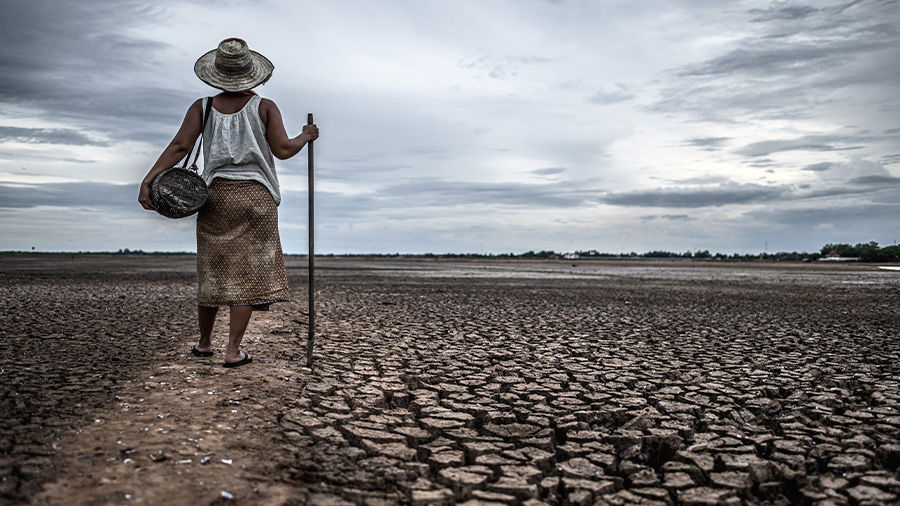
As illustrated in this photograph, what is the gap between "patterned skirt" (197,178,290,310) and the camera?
3.12 m

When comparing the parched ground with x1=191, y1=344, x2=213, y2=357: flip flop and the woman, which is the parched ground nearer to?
x1=191, y1=344, x2=213, y2=357: flip flop

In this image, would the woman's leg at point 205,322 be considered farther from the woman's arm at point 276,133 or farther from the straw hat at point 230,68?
the straw hat at point 230,68

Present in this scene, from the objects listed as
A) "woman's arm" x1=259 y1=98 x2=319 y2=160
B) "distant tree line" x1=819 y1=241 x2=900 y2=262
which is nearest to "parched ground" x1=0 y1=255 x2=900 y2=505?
"woman's arm" x1=259 y1=98 x2=319 y2=160

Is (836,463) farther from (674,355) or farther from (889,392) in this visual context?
(674,355)

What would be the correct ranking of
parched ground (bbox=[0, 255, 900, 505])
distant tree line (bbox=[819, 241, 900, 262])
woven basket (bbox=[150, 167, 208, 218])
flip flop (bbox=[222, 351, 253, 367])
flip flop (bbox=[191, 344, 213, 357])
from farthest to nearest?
distant tree line (bbox=[819, 241, 900, 262]), flip flop (bbox=[191, 344, 213, 357]), flip flop (bbox=[222, 351, 253, 367]), woven basket (bbox=[150, 167, 208, 218]), parched ground (bbox=[0, 255, 900, 505])

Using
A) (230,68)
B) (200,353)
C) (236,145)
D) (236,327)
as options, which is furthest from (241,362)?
(230,68)

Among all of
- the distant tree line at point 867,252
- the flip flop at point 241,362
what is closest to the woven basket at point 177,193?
the flip flop at point 241,362

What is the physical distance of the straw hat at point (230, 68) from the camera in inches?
121

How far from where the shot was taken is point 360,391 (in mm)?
3105

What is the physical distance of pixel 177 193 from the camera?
2.96m

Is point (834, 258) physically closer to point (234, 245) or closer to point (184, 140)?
point (234, 245)

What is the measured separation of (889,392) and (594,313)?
4.13 meters

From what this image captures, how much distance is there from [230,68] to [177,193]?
765 millimetres

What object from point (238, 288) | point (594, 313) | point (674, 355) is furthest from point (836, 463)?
point (594, 313)
